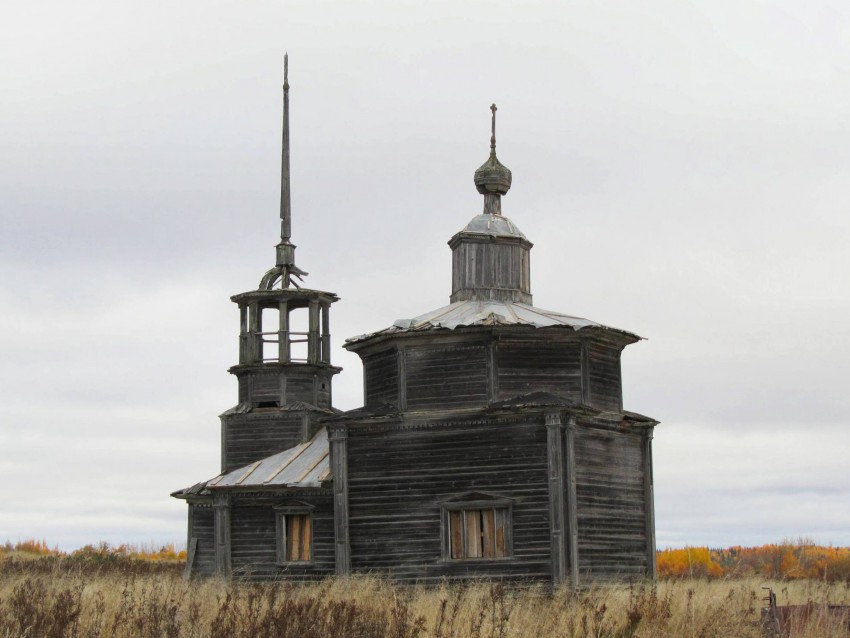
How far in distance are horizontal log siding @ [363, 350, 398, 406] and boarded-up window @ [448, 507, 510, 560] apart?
9.61ft

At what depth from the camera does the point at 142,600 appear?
1680cm

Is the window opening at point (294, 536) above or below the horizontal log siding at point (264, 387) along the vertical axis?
below

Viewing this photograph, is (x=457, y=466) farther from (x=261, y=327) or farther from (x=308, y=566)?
(x=261, y=327)

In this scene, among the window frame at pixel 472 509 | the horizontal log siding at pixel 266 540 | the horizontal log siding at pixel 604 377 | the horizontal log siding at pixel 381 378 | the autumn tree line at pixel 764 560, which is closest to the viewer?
the window frame at pixel 472 509

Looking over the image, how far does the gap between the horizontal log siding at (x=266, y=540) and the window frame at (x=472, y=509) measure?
3495 millimetres

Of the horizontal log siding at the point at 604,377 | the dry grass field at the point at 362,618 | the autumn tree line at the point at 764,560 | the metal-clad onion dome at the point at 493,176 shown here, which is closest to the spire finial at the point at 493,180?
the metal-clad onion dome at the point at 493,176

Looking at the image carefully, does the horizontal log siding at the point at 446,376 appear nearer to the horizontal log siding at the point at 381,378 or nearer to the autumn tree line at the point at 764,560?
the horizontal log siding at the point at 381,378

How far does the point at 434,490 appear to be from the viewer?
2600 centimetres

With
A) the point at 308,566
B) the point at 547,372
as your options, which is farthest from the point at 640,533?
the point at 308,566

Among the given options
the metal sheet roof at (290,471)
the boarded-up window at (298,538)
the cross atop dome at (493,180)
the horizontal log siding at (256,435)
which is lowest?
the boarded-up window at (298,538)

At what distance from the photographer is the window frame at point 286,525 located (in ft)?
93.7

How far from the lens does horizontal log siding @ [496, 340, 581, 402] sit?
85.9 ft

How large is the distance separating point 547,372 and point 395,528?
465 centimetres

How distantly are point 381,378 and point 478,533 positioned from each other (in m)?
4.29
